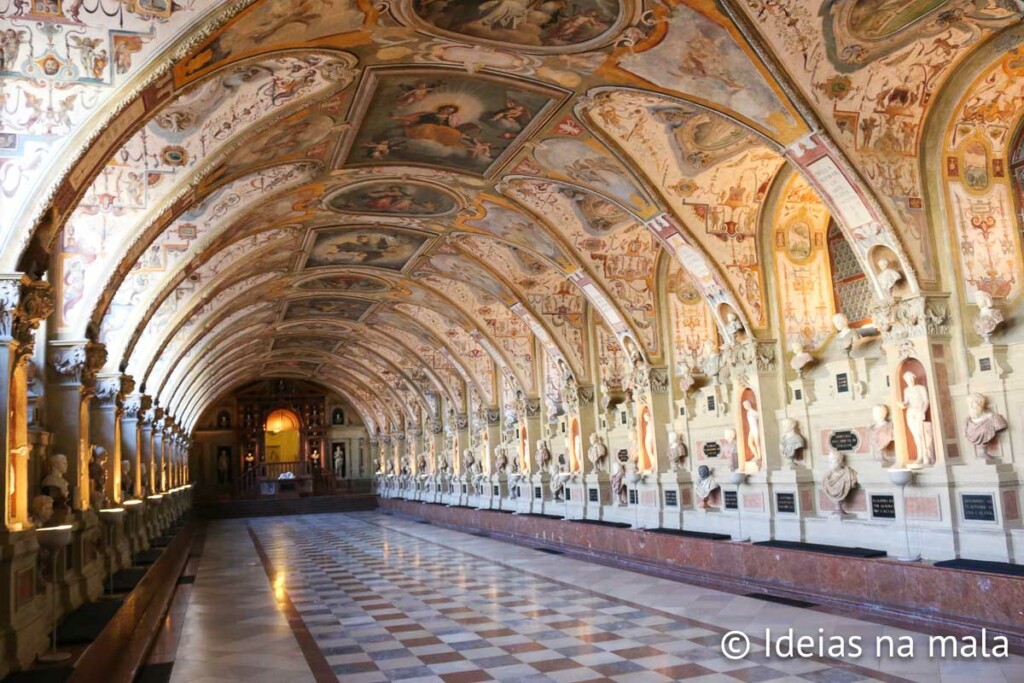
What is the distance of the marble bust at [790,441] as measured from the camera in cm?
1334

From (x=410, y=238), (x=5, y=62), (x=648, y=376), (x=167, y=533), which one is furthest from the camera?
(x=167, y=533)

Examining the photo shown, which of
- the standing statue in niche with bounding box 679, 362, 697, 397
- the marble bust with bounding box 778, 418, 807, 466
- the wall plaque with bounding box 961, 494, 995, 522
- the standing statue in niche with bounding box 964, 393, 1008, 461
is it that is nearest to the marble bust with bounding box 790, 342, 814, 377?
the marble bust with bounding box 778, 418, 807, 466

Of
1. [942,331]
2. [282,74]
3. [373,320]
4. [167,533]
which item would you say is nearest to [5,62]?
[282,74]

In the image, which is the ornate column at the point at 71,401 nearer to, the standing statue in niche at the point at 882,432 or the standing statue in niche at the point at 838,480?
the standing statue in niche at the point at 838,480

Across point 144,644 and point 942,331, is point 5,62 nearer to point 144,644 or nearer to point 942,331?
point 144,644

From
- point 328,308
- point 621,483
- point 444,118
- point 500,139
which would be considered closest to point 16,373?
point 444,118

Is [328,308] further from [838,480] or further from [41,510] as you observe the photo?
[41,510]

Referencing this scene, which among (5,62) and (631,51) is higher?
(631,51)

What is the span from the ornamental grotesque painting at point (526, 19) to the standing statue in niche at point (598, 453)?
11646 mm

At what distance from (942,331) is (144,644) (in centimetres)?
1029

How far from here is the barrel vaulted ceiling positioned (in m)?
7.66

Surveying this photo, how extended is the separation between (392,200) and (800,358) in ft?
26.9

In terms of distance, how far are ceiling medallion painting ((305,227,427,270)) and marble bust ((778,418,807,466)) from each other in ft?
30.8

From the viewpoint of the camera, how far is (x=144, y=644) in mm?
9391
